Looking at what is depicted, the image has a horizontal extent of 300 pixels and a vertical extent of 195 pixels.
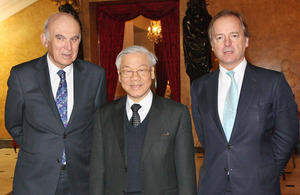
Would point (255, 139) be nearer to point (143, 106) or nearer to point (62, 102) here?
point (143, 106)

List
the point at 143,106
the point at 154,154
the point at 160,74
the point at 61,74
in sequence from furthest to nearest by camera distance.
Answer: the point at 160,74, the point at 61,74, the point at 143,106, the point at 154,154

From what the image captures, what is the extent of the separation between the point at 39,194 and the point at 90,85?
0.84 metres

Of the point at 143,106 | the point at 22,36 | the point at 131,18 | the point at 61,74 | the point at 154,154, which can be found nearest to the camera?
the point at 154,154

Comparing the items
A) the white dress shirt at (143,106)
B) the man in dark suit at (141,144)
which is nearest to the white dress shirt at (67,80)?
the man in dark suit at (141,144)

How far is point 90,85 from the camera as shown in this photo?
2357 millimetres

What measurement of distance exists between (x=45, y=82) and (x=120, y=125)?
0.67m

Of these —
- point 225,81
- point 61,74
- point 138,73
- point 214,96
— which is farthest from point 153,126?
point 61,74

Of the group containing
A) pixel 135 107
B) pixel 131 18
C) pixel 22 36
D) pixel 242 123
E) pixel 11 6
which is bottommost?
pixel 242 123

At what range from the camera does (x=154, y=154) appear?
188 centimetres

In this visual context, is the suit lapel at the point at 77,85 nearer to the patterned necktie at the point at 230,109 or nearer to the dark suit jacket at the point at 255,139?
the dark suit jacket at the point at 255,139

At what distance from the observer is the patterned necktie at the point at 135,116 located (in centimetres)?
197

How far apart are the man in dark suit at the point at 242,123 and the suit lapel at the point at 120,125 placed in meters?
0.55

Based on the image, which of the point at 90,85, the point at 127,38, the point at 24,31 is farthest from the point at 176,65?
the point at 90,85

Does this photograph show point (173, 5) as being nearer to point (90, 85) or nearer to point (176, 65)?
point (176, 65)
